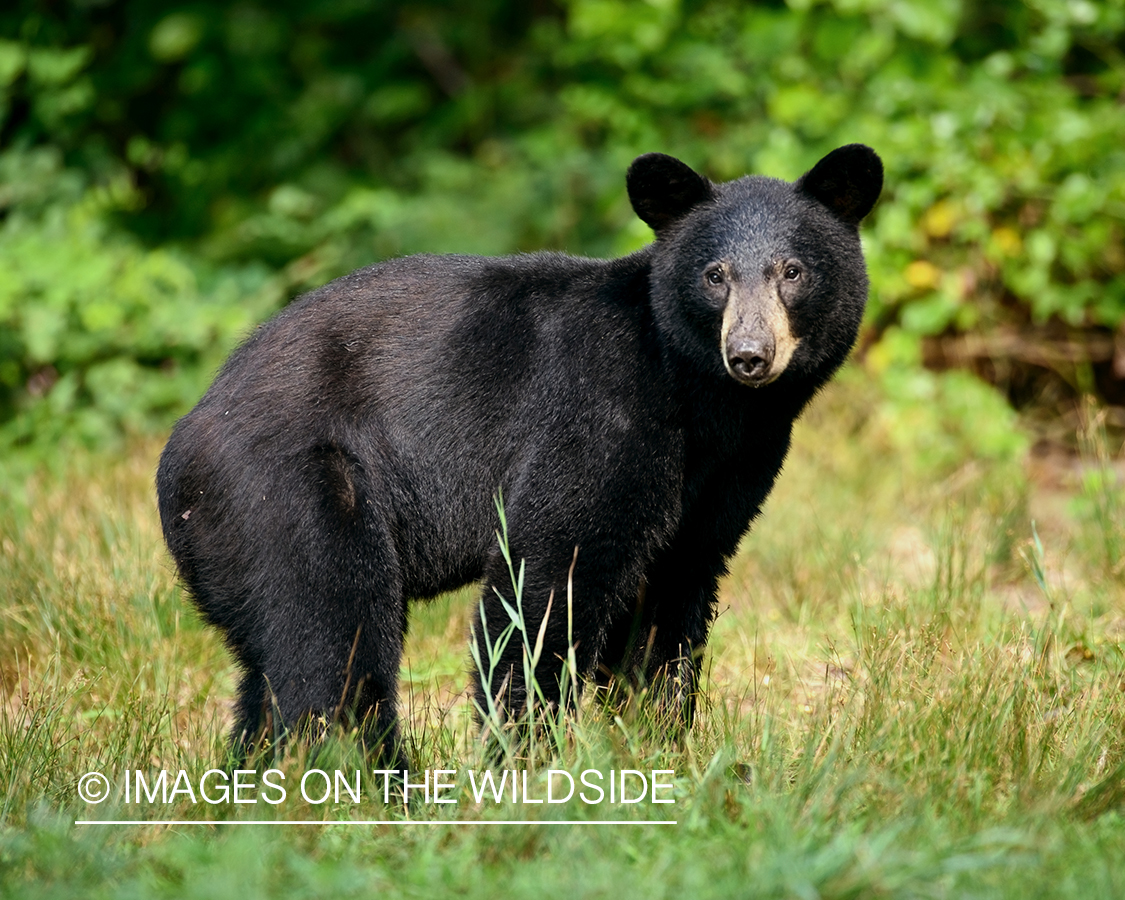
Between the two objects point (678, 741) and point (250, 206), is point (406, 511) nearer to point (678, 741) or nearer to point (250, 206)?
point (678, 741)

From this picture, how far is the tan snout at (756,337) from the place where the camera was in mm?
3350

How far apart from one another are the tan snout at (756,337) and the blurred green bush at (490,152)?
3.67 m

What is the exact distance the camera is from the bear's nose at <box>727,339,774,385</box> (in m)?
3.34

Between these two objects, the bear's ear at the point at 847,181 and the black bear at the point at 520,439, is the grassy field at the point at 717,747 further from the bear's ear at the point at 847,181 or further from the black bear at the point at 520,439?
the bear's ear at the point at 847,181

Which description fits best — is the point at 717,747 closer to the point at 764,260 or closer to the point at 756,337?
the point at 756,337

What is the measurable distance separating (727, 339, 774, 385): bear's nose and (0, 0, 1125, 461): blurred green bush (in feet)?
12.6

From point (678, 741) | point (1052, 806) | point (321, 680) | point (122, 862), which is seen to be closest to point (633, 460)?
point (678, 741)

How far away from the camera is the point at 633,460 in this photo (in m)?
3.49

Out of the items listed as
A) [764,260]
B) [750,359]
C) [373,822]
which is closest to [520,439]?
[750,359]

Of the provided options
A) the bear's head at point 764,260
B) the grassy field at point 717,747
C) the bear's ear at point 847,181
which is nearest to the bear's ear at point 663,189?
the bear's head at point 764,260

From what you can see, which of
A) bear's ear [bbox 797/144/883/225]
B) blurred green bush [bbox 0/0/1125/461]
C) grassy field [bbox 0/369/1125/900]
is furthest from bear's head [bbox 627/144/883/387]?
blurred green bush [bbox 0/0/1125/461]

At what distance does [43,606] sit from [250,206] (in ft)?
17.6

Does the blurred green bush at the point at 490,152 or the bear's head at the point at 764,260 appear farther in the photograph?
the blurred green bush at the point at 490,152

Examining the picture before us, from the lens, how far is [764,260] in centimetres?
356
